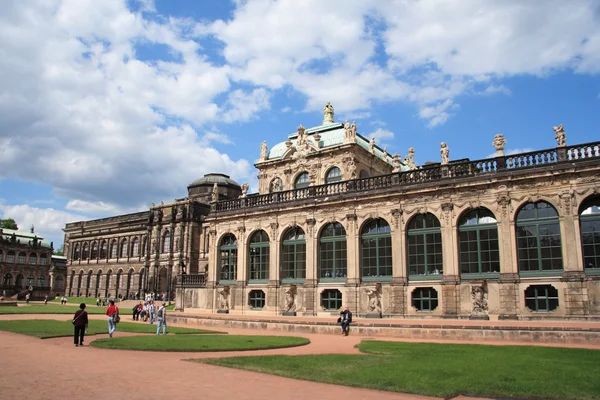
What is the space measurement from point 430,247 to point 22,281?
90780 millimetres

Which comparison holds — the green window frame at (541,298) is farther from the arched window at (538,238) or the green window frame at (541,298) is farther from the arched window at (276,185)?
the arched window at (276,185)

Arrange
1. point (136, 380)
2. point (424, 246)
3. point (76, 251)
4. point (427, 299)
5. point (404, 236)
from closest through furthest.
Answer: point (136, 380) → point (427, 299) → point (424, 246) → point (404, 236) → point (76, 251)

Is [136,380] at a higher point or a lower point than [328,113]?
lower

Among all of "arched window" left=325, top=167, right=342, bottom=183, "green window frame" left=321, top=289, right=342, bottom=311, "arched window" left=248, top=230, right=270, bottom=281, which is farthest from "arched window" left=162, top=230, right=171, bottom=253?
"green window frame" left=321, top=289, right=342, bottom=311

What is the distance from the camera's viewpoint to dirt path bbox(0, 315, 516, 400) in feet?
32.3

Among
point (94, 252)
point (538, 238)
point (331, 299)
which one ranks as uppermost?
point (94, 252)

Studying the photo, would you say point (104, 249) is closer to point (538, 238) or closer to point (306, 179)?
point (306, 179)

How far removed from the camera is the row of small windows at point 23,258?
305ft

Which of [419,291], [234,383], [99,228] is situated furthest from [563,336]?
[99,228]

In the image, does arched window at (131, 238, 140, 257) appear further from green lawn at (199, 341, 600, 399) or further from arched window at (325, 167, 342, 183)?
green lawn at (199, 341, 600, 399)

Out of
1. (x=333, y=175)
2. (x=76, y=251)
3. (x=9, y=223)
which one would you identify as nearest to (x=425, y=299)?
(x=333, y=175)

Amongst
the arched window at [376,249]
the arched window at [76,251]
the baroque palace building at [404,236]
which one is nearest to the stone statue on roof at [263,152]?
the baroque palace building at [404,236]

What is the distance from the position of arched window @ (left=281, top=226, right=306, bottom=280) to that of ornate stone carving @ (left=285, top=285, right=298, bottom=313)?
108 centimetres

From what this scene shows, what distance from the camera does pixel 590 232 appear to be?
25.8 metres
